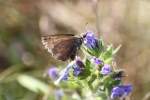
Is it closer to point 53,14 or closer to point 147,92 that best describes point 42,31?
point 53,14

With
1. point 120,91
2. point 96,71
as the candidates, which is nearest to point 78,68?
point 96,71

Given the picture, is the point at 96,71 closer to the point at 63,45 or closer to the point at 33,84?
the point at 63,45

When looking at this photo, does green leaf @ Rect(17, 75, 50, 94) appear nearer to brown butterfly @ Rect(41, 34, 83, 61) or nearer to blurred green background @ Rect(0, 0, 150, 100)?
blurred green background @ Rect(0, 0, 150, 100)

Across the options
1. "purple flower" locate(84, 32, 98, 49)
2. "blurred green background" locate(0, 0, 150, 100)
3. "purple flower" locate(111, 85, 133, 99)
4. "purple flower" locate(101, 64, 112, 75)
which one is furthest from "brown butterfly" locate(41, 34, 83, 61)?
"blurred green background" locate(0, 0, 150, 100)

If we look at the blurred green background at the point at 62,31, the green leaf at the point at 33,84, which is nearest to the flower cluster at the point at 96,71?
the blurred green background at the point at 62,31

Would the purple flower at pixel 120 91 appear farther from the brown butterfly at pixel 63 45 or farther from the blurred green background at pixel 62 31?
the blurred green background at pixel 62 31

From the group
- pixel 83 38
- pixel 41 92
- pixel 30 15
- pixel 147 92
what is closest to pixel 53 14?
pixel 30 15
